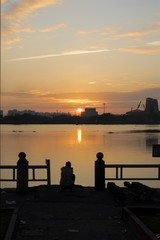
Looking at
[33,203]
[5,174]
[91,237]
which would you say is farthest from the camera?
[5,174]

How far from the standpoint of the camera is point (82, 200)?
12789 mm

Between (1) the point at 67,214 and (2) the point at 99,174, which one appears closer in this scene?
(1) the point at 67,214

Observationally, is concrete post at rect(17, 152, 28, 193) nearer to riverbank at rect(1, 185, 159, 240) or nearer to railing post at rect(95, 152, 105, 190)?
riverbank at rect(1, 185, 159, 240)

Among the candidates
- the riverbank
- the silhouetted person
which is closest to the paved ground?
the riverbank

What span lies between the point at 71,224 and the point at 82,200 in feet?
10.2

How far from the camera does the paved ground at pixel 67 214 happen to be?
8828 millimetres

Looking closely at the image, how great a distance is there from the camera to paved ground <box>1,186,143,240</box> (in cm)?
883

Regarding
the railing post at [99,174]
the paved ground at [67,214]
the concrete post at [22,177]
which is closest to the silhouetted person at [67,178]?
the paved ground at [67,214]

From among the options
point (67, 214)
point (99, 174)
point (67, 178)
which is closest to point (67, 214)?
point (67, 214)

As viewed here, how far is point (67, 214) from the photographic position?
10789mm

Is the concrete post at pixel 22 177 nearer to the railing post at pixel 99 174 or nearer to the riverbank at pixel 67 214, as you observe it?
the riverbank at pixel 67 214

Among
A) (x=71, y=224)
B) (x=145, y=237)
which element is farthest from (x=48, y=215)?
(x=145, y=237)

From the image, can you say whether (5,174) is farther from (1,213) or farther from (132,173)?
(1,213)

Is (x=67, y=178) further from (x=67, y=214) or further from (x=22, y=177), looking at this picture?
(x=67, y=214)
